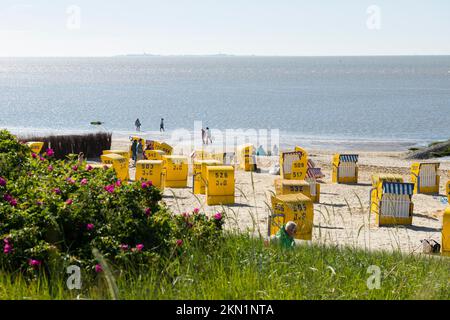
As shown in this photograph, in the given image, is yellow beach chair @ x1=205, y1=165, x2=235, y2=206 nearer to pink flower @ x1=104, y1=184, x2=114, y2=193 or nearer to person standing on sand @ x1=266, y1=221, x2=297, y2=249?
person standing on sand @ x1=266, y1=221, x2=297, y2=249

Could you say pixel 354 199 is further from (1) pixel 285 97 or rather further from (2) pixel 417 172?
(1) pixel 285 97

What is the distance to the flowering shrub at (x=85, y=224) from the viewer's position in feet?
17.4

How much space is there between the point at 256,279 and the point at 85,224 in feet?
5.81

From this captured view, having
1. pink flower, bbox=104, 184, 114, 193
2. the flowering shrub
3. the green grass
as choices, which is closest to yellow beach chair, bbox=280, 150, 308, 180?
the flowering shrub

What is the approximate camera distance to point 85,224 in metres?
5.84

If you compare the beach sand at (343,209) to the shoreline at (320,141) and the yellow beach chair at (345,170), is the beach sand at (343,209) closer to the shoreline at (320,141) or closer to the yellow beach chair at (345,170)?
the yellow beach chair at (345,170)

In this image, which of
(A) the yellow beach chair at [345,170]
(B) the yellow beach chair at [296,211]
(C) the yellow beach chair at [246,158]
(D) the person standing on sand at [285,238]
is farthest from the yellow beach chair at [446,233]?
(C) the yellow beach chair at [246,158]

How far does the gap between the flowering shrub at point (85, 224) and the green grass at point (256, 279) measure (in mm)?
193

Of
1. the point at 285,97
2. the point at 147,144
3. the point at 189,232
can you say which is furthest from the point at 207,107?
the point at 189,232

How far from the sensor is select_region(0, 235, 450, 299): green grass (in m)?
4.64

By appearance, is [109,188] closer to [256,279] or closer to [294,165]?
[256,279]

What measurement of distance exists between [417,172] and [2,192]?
54.3ft

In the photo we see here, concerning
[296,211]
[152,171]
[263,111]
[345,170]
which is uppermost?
[296,211]

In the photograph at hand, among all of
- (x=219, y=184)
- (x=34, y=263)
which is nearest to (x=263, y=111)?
(x=219, y=184)
